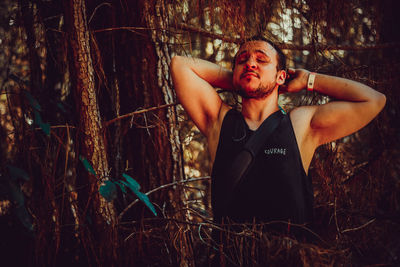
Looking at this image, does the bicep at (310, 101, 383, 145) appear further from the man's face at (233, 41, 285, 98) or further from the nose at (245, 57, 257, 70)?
the nose at (245, 57, 257, 70)

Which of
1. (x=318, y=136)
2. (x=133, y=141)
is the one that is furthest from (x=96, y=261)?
(x=318, y=136)

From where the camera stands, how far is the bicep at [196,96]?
1955 mm

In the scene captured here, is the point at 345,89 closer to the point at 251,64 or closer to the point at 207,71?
the point at 251,64

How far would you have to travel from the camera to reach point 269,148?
5.81ft

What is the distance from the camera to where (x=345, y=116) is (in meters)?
1.80

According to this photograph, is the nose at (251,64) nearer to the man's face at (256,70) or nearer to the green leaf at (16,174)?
the man's face at (256,70)

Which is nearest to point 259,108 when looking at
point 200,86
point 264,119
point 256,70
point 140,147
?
point 264,119

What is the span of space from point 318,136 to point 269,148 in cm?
32

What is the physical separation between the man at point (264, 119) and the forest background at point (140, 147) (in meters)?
0.13

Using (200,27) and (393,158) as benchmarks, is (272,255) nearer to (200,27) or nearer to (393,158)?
(200,27)

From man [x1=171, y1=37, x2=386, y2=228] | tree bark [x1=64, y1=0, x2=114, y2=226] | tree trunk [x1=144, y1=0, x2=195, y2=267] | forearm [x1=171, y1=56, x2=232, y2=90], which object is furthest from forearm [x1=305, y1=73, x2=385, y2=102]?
tree bark [x1=64, y1=0, x2=114, y2=226]

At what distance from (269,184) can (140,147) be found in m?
1.02

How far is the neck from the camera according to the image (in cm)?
193

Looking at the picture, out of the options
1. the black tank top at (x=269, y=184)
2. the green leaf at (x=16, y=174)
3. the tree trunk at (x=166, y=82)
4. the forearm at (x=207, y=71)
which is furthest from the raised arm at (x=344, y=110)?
the green leaf at (x=16, y=174)
